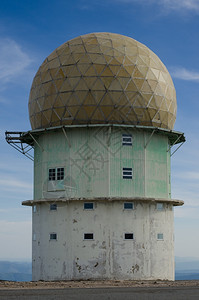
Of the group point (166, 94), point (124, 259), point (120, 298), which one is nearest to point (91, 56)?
point (166, 94)

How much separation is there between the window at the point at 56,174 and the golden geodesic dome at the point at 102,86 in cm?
309

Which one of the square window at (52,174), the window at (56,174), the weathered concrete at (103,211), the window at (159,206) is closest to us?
the weathered concrete at (103,211)

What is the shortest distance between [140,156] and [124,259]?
693 centimetres

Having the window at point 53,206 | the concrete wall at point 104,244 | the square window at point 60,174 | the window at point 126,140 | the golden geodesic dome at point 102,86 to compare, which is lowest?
the concrete wall at point 104,244

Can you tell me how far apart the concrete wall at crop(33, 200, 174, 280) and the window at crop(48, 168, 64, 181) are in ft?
5.75

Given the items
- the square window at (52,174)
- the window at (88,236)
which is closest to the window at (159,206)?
the window at (88,236)

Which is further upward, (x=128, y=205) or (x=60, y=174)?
(x=60, y=174)

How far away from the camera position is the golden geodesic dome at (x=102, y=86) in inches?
1412

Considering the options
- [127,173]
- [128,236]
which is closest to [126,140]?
[127,173]

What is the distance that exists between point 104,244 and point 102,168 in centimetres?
495

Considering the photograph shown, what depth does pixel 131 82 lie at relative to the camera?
119ft

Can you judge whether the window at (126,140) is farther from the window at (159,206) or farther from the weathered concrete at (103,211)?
the window at (159,206)

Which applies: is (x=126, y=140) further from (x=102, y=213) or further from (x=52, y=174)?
(x=52, y=174)

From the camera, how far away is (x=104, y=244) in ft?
114
